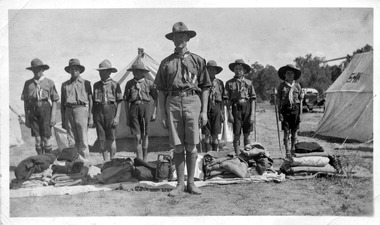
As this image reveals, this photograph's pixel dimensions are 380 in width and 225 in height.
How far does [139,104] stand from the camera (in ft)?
18.6

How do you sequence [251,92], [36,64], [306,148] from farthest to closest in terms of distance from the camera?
[251,92] < [306,148] < [36,64]

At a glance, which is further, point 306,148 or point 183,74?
point 306,148

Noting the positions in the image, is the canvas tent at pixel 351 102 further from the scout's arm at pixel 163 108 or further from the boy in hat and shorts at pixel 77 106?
the boy in hat and shorts at pixel 77 106

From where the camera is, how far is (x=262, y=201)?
4.26 m

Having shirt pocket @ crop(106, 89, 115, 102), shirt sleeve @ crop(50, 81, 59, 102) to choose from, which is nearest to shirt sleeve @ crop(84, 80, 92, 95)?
shirt pocket @ crop(106, 89, 115, 102)

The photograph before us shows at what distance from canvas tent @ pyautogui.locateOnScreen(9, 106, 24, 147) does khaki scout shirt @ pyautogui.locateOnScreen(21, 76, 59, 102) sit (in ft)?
0.92

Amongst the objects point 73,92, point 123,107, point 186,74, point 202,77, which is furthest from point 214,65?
point 123,107

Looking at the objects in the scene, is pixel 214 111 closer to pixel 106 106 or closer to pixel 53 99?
pixel 106 106

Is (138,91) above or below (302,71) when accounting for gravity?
below

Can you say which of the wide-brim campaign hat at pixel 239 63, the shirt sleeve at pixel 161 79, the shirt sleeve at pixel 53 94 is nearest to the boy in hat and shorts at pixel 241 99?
the wide-brim campaign hat at pixel 239 63

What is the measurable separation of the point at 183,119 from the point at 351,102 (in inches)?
139

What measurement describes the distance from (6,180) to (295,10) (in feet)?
14.2

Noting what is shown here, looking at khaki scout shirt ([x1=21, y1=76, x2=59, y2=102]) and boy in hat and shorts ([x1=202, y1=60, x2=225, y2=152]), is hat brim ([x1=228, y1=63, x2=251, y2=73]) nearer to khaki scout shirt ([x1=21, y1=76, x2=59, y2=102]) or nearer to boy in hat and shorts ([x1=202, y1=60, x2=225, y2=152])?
boy in hat and shorts ([x1=202, y1=60, x2=225, y2=152])
